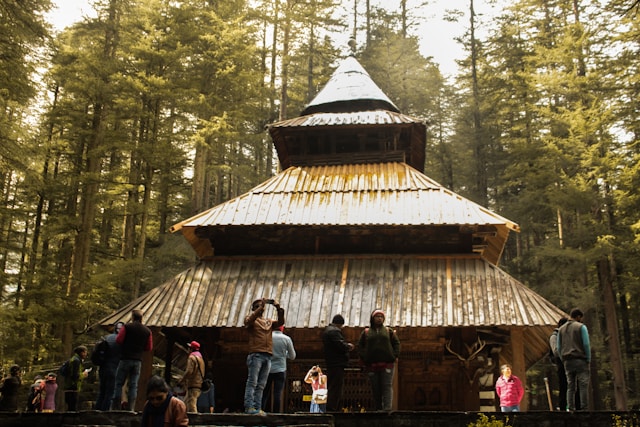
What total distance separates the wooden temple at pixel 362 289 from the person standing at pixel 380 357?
3942mm

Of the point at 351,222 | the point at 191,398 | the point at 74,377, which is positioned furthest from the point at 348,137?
the point at 74,377

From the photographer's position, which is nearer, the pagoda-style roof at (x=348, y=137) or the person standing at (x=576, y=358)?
the person standing at (x=576, y=358)

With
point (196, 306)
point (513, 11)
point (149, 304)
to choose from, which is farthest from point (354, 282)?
point (513, 11)

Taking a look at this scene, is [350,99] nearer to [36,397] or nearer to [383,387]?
[36,397]

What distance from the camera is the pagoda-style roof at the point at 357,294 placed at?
1456 cm

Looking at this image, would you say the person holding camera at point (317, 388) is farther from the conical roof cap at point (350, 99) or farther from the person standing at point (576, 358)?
the conical roof cap at point (350, 99)

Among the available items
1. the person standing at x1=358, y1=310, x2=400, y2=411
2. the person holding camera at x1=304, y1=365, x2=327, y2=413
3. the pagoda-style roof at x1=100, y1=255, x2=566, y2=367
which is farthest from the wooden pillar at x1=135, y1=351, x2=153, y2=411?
the person standing at x1=358, y1=310, x2=400, y2=411

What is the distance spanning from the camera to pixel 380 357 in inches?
406

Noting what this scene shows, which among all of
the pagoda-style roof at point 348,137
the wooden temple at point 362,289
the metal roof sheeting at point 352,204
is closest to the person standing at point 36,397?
the wooden temple at point 362,289

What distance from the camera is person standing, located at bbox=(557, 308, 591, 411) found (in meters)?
10.5

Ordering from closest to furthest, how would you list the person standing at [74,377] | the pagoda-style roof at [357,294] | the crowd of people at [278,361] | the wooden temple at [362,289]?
1. the crowd of people at [278,361]
2. the person standing at [74,377]
3. the pagoda-style roof at [357,294]
4. the wooden temple at [362,289]

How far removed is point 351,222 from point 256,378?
697cm

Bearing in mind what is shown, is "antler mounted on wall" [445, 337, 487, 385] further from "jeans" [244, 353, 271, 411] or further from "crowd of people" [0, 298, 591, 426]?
"jeans" [244, 353, 271, 411]

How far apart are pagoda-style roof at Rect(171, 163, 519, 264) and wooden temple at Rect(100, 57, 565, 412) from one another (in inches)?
1.5
